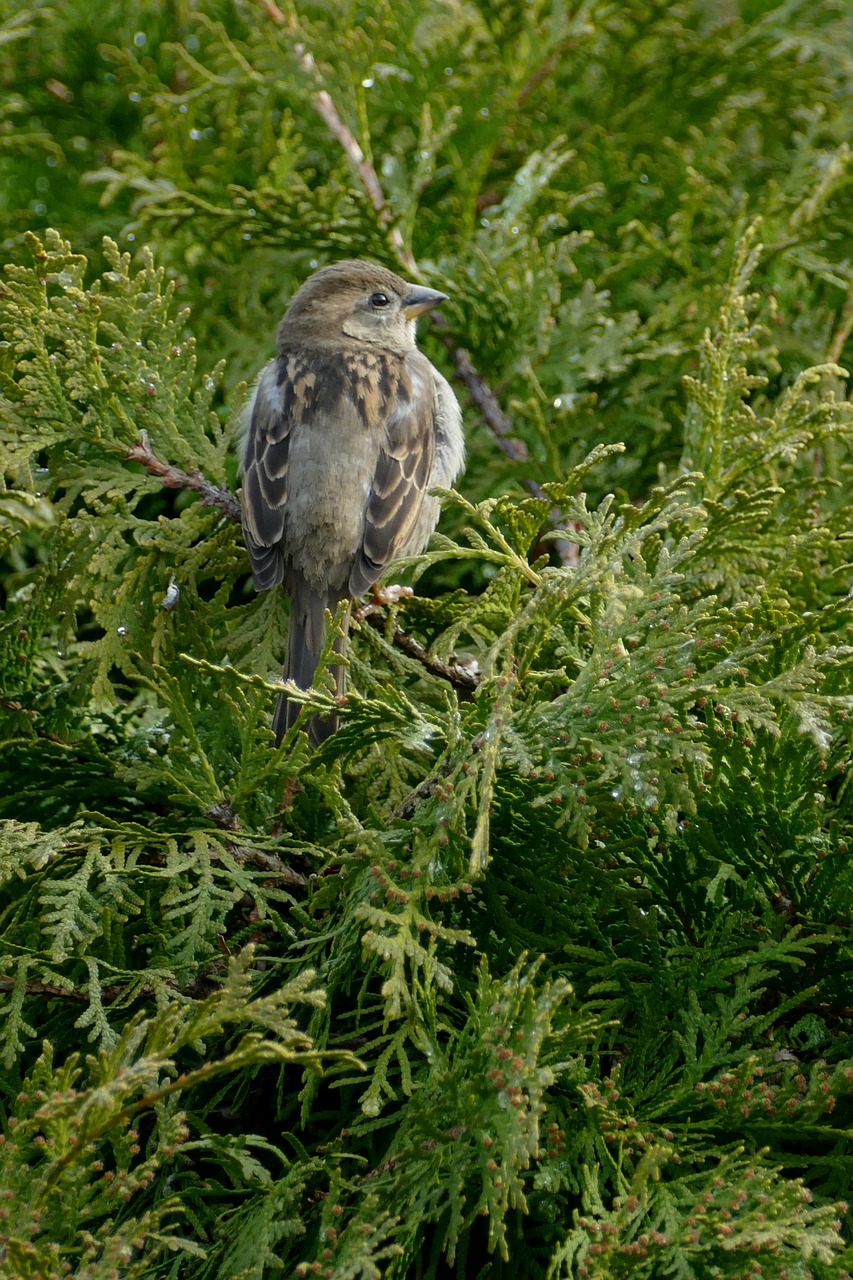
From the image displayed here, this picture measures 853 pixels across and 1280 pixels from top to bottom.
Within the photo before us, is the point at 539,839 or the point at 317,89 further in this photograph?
the point at 317,89

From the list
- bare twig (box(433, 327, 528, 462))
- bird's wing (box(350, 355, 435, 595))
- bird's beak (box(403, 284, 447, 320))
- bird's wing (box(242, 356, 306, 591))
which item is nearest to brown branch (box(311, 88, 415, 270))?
bird's beak (box(403, 284, 447, 320))

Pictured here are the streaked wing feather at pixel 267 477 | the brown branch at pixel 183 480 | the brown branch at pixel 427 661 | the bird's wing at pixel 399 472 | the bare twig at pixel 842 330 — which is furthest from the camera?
the bare twig at pixel 842 330

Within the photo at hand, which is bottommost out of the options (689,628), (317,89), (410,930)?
(410,930)

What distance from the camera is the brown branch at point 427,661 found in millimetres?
2914

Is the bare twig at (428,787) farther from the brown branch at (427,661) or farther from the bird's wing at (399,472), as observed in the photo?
the bird's wing at (399,472)

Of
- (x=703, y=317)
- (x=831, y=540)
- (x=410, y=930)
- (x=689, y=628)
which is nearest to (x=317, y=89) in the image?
(x=703, y=317)

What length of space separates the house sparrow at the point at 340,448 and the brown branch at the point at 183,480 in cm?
9

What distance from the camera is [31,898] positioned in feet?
7.97

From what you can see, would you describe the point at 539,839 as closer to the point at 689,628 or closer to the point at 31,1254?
the point at 689,628

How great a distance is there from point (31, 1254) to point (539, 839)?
103cm

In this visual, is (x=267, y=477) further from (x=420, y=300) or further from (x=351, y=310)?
(x=351, y=310)

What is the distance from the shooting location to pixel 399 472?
3979 millimetres

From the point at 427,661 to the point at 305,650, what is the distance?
21.8 inches

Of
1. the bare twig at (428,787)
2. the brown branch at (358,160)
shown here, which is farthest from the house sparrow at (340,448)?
the bare twig at (428,787)
